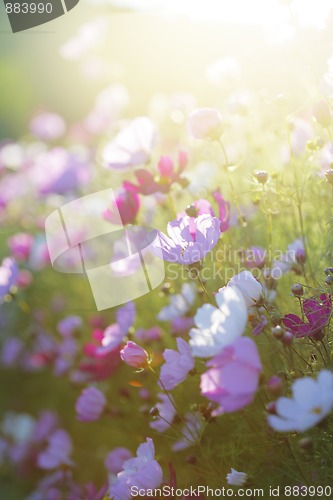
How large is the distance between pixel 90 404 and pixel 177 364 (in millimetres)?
398

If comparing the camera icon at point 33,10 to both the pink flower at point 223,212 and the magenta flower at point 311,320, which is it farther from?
the magenta flower at point 311,320

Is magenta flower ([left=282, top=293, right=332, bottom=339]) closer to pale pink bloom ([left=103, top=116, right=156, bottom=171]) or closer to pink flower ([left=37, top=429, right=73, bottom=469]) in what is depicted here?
pale pink bloom ([left=103, top=116, right=156, bottom=171])

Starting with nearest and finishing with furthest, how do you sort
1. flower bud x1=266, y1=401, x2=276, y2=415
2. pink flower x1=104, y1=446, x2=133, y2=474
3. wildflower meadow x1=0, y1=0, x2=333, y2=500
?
flower bud x1=266, y1=401, x2=276, y2=415, wildflower meadow x1=0, y1=0, x2=333, y2=500, pink flower x1=104, y1=446, x2=133, y2=474

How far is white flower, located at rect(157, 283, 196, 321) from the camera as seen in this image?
1.17 meters

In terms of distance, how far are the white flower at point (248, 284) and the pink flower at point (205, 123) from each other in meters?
0.37

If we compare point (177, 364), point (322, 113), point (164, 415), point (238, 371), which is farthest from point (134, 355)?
point (322, 113)

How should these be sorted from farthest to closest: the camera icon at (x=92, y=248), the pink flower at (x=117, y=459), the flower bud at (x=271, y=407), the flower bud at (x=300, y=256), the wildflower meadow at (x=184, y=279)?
the camera icon at (x=92, y=248), the pink flower at (x=117, y=459), the flower bud at (x=300, y=256), the wildflower meadow at (x=184, y=279), the flower bud at (x=271, y=407)

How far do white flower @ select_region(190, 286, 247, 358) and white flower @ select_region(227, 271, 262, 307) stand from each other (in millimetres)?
107

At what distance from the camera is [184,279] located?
1.28 metres

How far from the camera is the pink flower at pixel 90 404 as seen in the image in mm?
1142

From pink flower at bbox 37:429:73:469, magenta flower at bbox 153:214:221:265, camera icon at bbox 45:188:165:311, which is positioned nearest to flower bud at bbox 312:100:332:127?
magenta flower at bbox 153:214:221:265

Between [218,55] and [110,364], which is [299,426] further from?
[218,55]

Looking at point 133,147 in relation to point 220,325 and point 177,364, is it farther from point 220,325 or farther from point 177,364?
point 220,325


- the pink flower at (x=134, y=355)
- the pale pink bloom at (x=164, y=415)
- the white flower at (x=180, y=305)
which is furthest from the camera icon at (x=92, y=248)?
the pink flower at (x=134, y=355)
